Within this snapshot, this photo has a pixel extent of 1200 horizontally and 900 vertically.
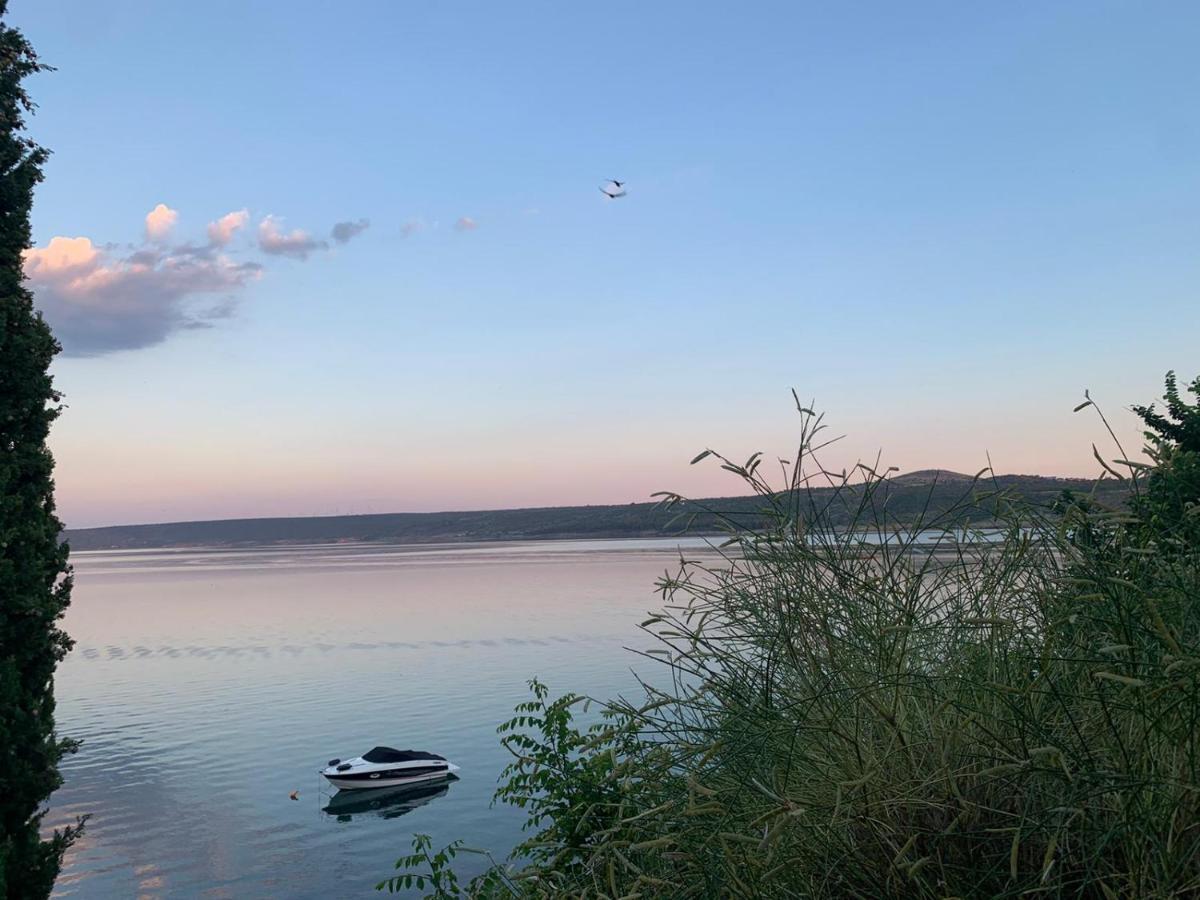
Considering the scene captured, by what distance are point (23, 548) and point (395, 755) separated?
17.1 metres

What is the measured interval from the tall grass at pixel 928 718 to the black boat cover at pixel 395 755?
2341cm

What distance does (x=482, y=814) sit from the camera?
77.7 feet

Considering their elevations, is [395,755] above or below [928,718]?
below

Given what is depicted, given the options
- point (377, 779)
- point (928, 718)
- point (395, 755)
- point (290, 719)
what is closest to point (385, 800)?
point (377, 779)

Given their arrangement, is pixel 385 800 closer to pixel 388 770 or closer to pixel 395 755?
pixel 388 770

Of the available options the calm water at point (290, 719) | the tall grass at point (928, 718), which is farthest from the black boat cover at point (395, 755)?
the tall grass at point (928, 718)

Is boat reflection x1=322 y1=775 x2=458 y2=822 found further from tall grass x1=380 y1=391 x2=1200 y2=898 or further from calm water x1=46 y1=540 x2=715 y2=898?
tall grass x1=380 y1=391 x2=1200 y2=898

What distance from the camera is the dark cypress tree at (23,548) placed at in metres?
10.5

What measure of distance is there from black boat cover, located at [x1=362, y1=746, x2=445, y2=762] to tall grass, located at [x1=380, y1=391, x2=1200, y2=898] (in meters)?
23.4

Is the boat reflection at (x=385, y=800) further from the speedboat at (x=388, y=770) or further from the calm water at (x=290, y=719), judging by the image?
the speedboat at (x=388, y=770)

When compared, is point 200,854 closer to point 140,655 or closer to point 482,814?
point 482,814

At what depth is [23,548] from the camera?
10.9m

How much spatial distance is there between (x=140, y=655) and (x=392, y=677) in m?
19.0

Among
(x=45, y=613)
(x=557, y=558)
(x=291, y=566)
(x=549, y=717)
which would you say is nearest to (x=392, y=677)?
(x=45, y=613)
